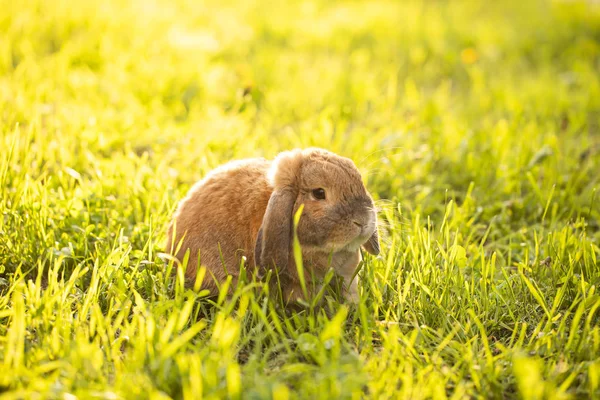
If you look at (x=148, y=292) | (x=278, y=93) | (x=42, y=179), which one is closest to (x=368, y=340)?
(x=148, y=292)

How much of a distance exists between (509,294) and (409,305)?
0.52 metres

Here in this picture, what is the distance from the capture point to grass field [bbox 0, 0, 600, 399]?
240 centimetres

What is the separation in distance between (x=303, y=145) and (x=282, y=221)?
1.72 m

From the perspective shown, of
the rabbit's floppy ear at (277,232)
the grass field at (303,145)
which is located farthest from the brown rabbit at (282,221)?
the grass field at (303,145)

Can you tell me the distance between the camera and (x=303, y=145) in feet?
14.6

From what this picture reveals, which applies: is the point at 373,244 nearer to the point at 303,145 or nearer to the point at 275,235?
the point at 275,235

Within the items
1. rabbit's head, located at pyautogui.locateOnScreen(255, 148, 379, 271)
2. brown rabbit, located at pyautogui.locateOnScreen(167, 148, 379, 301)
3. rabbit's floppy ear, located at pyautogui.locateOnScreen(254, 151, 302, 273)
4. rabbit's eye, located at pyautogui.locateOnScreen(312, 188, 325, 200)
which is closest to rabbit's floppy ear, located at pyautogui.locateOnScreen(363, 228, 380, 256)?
brown rabbit, located at pyautogui.locateOnScreen(167, 148, 379, 301)

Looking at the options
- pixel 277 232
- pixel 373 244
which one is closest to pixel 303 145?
pixel 373 244

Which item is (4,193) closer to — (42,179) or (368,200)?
(42,179)

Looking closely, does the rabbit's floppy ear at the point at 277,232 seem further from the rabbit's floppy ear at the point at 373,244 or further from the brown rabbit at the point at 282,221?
the rabbit's floppy ear at the point at 373,244

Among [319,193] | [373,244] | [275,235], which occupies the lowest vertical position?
[373,244]

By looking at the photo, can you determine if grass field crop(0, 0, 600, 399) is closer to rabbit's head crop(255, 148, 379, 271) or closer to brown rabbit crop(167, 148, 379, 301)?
brown rabbit crop(167, 148, 379, 301)

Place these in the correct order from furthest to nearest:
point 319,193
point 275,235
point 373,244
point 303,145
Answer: point 303,145
point 373,244
point 319,193
point 275,235

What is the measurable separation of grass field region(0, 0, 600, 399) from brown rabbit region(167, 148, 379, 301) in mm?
163
